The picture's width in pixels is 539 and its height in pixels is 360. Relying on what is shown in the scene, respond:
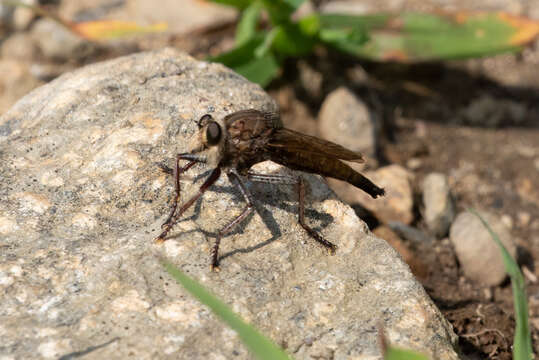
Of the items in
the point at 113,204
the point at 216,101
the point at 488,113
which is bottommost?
the point at 488,113

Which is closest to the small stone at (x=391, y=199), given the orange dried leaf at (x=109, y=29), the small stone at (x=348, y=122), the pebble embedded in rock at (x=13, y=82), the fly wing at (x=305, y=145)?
the small stone at (x=348, y=122)

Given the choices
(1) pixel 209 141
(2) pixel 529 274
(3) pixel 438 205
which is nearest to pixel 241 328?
(1) pixel 209 141

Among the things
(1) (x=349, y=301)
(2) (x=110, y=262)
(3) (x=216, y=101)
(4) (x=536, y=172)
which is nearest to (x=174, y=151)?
(3) (x=216, y=101)

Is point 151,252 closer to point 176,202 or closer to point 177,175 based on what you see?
point 176,202

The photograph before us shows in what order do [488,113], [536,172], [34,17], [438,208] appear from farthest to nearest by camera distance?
[34,17], [488,113], [536,172], [438,208]

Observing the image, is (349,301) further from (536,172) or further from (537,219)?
(536,172)

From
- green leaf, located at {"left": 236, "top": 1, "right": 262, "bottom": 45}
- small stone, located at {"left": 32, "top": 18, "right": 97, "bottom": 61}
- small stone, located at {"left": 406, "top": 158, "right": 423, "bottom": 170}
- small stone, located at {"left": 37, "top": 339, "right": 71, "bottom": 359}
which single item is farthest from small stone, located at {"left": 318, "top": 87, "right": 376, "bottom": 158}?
small stone, located at {"left": 37, "top": 339, "right": 71, "bottom": 359}

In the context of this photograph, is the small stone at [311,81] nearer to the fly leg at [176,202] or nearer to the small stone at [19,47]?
the fly leg at [176,202]
